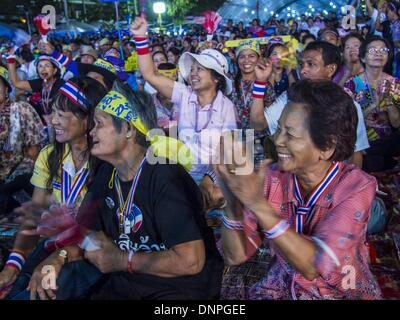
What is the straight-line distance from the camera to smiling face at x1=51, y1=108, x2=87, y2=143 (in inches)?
110

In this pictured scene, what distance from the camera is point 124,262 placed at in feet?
6.82

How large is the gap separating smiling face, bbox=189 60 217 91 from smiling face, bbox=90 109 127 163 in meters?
2.04

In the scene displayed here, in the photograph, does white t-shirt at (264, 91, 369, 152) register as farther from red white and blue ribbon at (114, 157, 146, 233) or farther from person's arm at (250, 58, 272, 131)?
red white and blue ribbon at (114, 157, 146, 233)

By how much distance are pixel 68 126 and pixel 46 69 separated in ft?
12.4

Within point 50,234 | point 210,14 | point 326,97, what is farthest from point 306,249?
point 210,14

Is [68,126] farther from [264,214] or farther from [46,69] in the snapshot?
[46,69]

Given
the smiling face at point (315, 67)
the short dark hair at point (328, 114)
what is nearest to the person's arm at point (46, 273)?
the short dark hair at point (328, 114)

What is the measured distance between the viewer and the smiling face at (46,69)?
6.12 meters

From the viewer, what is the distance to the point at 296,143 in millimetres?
1987

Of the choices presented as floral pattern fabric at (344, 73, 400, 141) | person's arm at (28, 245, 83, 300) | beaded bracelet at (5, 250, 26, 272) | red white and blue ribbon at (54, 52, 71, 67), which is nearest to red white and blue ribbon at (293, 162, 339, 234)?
person's arm at (28, 245, 83, 300)

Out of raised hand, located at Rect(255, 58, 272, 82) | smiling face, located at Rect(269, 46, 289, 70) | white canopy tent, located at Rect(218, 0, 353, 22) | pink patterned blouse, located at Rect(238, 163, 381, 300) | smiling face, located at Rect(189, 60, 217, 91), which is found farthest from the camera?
white canopy tent, located at Rect(218, 0, 353, 22)

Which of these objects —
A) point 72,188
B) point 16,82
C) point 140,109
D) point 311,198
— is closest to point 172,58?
point 16,82

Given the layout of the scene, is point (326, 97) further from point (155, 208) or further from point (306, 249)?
point (155, 208)

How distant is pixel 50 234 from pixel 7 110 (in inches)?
113
